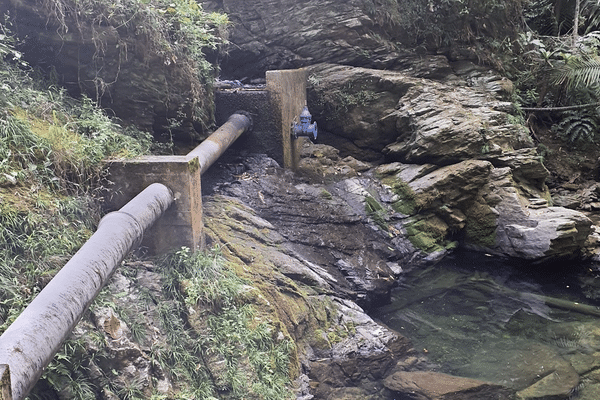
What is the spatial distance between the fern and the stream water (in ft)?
13.4

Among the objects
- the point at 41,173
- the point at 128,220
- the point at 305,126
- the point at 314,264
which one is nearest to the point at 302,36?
the point at 305,126

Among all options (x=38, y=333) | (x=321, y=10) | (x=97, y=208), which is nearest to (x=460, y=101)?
(x=321, y=10)

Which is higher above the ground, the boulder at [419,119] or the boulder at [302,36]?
the boulder at [302,36]

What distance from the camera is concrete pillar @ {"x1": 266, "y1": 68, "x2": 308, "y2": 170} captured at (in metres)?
8.06

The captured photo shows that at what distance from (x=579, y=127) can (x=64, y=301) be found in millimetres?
11514

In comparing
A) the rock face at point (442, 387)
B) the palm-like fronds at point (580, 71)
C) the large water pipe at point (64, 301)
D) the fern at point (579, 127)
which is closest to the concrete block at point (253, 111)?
the large water pipe at point (64, 301)

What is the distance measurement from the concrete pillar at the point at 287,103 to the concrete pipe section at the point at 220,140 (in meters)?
0.56

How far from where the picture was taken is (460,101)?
9.45 metres

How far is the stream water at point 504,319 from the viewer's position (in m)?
5.34

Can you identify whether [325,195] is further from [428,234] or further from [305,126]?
[428,234]

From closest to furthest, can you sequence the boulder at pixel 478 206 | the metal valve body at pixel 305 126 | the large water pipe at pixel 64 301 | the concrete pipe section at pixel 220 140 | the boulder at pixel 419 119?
the large water pipe at pixel 64 301 → the concrete pipe section at pixel 220 140 → the boulder at pixel 478 206 → the metal valve body at pixel 305 126 → the boulder at pixel 419 119

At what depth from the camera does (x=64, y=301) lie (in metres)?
2.78

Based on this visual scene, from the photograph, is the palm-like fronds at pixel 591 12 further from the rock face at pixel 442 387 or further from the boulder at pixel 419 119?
the rock face at pixel 442 387

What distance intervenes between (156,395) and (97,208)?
1909mm
